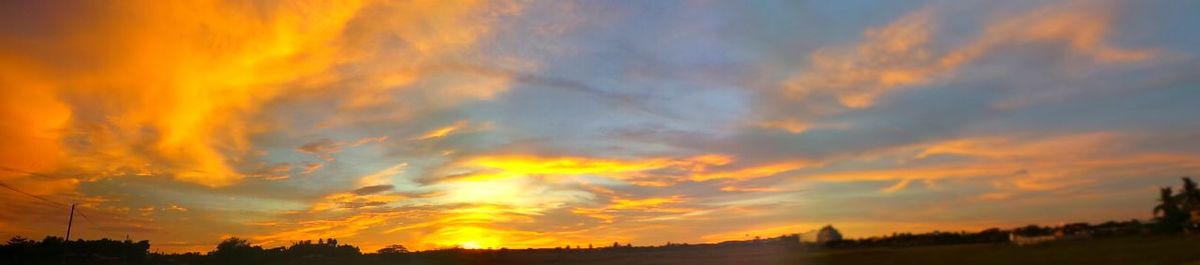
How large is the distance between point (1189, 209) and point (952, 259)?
19.6 meters

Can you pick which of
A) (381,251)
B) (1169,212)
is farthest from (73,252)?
(1169,212)

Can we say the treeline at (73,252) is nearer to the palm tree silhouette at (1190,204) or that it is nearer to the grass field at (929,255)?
the grass field at (929,255)

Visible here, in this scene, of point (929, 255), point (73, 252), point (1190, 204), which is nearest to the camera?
point (929, 255)

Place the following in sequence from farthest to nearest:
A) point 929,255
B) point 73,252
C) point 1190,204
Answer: point 73,252
point 1190,204
point 929,255

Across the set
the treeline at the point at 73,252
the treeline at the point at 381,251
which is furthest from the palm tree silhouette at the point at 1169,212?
the treeline at the point at 73,252

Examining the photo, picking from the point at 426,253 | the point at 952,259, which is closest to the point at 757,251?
the point at 952,259

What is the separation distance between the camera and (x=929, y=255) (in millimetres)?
45938

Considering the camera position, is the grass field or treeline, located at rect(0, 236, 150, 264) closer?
the grass field

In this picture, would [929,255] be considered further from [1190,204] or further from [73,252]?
[73,252]

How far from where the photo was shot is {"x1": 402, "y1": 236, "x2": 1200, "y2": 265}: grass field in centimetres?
3719

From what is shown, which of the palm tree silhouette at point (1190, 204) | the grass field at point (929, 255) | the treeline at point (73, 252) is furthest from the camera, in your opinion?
the treeline at point (73, 252)

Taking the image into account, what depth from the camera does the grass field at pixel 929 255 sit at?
3719 centimetres

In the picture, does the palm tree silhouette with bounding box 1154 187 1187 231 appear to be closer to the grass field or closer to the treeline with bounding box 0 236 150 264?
the grass field

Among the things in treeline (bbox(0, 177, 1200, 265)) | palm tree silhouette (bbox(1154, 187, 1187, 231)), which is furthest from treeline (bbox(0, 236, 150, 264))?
palm tree silhouette (bbox(1154, 187, 1187, 231))
